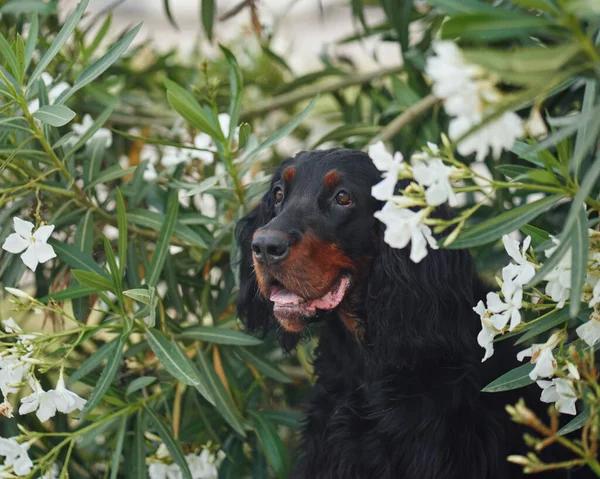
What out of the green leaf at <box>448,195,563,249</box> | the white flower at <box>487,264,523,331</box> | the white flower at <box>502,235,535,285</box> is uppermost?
the green leaf at <box>448,195,563,249</box>

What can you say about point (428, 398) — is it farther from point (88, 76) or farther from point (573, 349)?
point (88, 76)

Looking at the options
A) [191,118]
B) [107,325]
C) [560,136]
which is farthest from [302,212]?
[560,136]

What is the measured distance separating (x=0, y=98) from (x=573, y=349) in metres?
1.91

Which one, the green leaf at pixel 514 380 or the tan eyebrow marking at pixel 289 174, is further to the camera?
the tan eyebrow marking at pixel 289 174

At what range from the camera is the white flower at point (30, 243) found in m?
2.16

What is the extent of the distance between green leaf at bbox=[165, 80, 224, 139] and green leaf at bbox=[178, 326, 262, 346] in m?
0.69

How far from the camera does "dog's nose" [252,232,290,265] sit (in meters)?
2.23

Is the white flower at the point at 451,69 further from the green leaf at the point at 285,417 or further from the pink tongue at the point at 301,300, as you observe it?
the green leaf at the point at 285,417

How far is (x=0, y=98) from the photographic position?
8.32 feet

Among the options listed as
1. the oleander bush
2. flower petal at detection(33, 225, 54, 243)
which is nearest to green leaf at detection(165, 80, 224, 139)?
the oleander bush

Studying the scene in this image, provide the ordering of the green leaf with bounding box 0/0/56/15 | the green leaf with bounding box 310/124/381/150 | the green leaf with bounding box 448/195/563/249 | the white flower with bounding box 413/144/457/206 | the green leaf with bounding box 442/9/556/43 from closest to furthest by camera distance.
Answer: the green leaf with bounding box 442/9/556/43 < the white flower with bounding box 413/144/457/206 < the green leaf with bounding box 448/195/563/249 < the green leaf with bounding box 0/0/56/15 < the green leaf with bounding box 310/124/381/150

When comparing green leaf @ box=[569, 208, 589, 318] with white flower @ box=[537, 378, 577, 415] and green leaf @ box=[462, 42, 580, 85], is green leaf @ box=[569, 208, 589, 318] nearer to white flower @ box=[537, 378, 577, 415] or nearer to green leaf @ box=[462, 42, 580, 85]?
white flower @ box=[537, 378, 577, 415]

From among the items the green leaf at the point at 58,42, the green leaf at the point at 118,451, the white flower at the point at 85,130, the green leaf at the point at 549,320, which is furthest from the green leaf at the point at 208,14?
the green leaf at the point at 549,320

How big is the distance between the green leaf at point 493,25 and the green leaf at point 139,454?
1.72m
